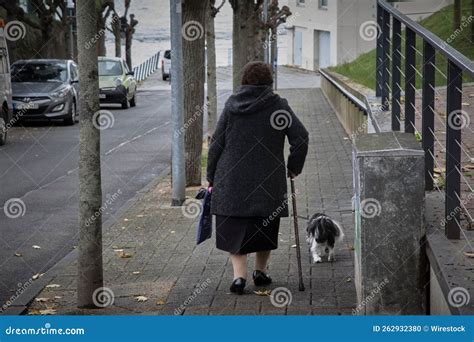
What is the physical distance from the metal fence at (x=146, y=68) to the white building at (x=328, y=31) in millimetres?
9191

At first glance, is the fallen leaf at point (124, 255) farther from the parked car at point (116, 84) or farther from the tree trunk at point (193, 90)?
the parked car at point (116, 84)

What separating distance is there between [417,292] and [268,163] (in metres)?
1.91

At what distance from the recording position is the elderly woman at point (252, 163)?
325 inches

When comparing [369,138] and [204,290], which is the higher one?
[369,138]

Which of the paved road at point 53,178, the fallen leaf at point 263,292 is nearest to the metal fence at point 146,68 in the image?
the paved road at point 53,178

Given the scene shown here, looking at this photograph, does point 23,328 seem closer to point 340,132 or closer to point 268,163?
point 268,163

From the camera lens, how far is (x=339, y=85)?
26297mm

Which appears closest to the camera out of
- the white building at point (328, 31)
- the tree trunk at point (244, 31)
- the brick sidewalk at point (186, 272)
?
the brick sidewalk at point (186, 272)

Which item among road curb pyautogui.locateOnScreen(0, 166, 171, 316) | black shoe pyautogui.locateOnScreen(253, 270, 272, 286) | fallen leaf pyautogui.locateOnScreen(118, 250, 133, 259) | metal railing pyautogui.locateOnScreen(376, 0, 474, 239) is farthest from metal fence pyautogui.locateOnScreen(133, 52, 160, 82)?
black shoe pyautogui.locateOnScreen(253, 270, 272, 286)

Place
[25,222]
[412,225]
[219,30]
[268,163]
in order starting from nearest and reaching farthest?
[412,225] → [268,163] → [25,222] → [219,30]

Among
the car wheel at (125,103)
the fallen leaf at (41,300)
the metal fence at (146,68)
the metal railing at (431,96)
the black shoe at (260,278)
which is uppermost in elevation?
the metal railing at (431,96)

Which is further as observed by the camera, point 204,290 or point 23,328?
point 204,290

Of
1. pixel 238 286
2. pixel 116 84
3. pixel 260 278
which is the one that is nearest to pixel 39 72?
pixel 116 84

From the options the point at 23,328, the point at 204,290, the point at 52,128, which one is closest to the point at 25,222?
the point at 204,290
